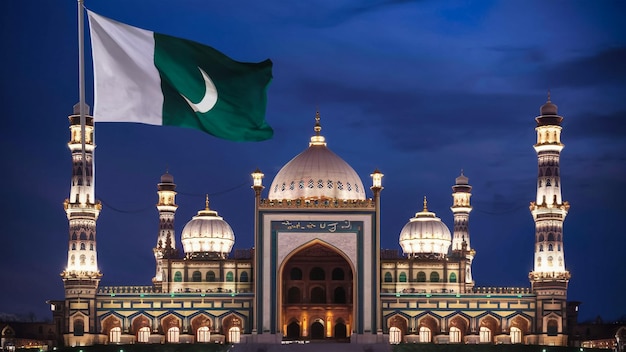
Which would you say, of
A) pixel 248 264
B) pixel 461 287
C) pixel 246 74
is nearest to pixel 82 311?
pixel 248 264

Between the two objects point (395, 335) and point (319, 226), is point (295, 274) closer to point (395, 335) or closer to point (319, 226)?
point (319, 226)

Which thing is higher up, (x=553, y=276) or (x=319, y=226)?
(x=319, y=226)

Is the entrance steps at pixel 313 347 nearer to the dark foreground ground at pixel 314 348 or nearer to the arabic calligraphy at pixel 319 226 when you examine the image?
the dark foreground ground at pixel 314 348

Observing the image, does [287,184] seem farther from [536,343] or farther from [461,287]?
[536,343]

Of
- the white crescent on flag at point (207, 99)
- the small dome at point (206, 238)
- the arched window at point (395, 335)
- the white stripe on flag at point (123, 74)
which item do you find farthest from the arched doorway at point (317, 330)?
the white stripe on flag at point (123, 74)

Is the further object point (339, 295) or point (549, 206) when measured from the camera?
point (339, 295)

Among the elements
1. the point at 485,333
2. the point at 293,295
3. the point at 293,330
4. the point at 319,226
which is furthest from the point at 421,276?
the point at 319,226
